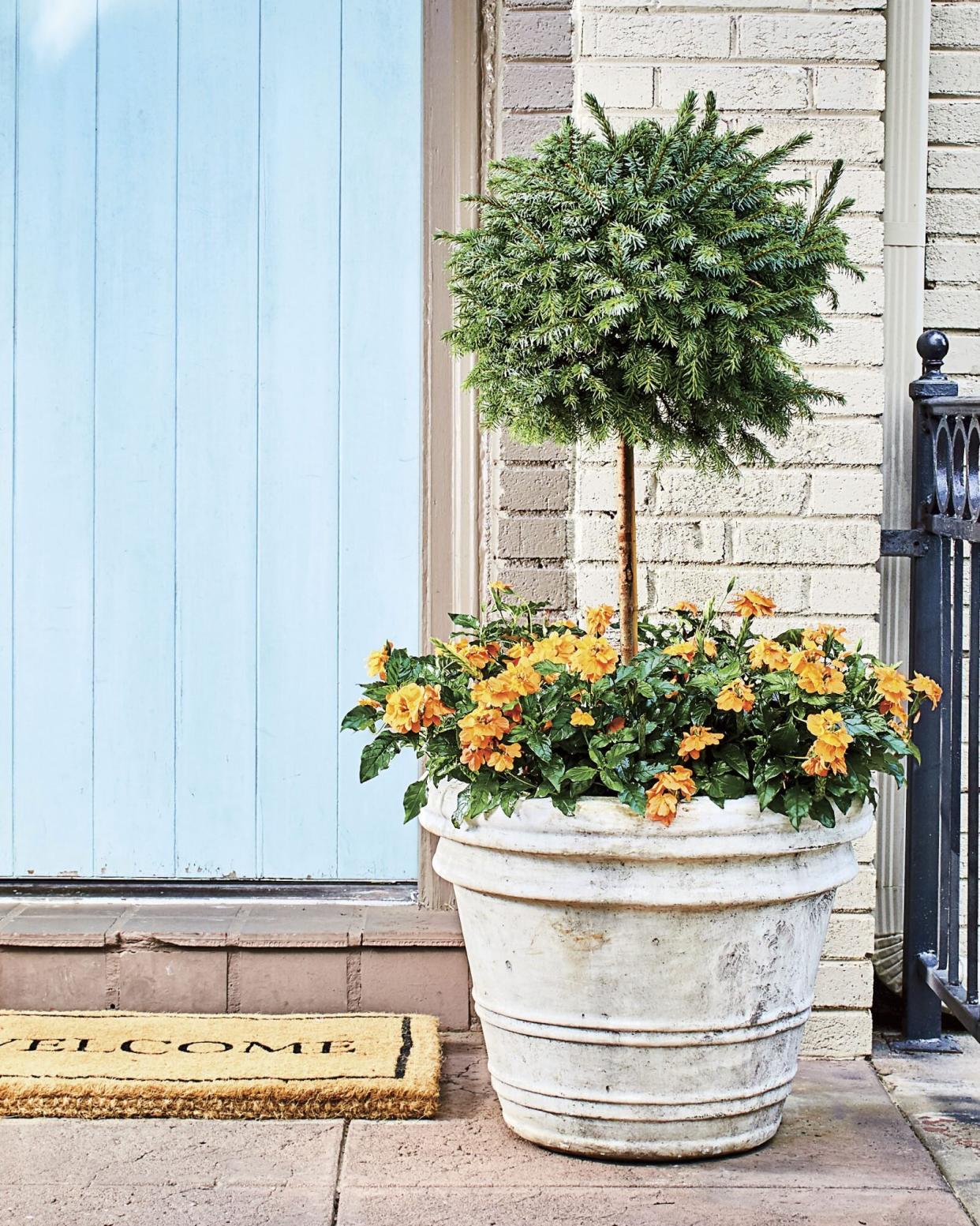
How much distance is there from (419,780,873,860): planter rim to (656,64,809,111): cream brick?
1431 mm

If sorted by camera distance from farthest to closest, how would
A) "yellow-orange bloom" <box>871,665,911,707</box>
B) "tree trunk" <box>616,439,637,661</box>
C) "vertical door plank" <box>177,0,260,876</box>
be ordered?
"vertical door plank" <box>177,0,260,876</box>, "tree trunk" <box>616,439,637,661</box>, "yellow-orange bloom" <box>871,665,911,707</box>

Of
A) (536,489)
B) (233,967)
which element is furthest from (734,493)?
(233,967)

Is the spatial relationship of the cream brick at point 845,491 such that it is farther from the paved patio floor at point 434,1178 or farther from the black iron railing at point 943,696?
the paved patio floor at point 434,1178

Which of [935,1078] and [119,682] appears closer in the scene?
[935,1078]

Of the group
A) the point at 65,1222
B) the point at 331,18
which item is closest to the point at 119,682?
the point at 65,1222

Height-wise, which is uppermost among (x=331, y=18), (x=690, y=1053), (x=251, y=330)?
(x=331, y=18)

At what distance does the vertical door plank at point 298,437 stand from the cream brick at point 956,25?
1.32m

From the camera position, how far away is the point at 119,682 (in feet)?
9.80

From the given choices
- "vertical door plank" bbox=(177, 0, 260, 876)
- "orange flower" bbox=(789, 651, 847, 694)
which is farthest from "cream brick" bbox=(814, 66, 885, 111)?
"orange flower" bbox=(789, 651, 847, 694)

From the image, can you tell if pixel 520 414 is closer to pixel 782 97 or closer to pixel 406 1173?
pixel 782 97

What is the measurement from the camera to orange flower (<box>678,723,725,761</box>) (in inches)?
80.5

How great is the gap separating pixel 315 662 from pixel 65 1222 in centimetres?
129

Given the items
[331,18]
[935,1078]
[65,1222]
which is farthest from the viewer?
[331,18]

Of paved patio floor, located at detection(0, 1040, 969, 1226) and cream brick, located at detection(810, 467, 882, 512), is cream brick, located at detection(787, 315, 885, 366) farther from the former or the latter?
paved patio floor, located at detection(0, 1040, 969, 1226)
